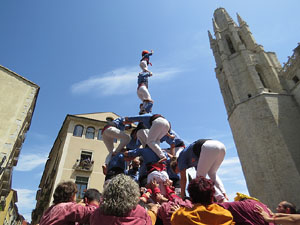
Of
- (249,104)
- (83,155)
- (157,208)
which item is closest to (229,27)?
(249,104)

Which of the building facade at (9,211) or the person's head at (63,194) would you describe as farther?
the building facade at (9,211)

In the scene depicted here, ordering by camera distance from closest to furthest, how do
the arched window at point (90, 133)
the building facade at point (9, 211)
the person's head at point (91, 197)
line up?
the person's head at point (91, 197)
the arched window at point (90, 133)
the building facade at point (9, 211)

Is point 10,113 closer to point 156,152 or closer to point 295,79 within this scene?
point 156,152

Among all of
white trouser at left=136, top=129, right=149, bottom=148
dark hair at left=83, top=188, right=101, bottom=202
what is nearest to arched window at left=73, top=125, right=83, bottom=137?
white trouser at left=136, top=129, right=149, bottom=148

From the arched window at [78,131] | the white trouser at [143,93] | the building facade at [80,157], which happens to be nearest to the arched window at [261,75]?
the building facade at [80,157]

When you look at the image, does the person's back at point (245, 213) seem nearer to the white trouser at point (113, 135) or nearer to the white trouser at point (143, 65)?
the white trouser at point (113, 135)

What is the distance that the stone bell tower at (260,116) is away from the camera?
23453 millimetres

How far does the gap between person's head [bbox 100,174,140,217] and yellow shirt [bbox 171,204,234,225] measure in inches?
20.8

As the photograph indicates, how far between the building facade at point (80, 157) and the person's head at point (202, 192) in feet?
63.8

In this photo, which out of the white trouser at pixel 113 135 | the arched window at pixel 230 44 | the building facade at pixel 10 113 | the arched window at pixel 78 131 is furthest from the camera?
the arched window at pixel 230 44

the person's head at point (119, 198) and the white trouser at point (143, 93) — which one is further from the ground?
the white trouser at point (143, 93)

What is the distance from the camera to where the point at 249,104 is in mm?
29297

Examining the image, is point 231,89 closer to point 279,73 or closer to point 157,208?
point 279,73

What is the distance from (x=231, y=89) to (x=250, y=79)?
123 inches
